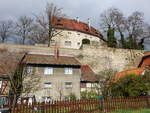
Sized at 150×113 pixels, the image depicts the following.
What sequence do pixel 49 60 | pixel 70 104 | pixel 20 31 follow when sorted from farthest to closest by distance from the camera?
pixel 20 31
pixel 49 60
pixel 70 104

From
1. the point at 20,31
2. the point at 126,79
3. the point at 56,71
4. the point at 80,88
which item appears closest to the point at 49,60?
the point at 56,71

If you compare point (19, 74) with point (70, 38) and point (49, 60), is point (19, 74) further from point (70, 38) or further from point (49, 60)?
point (70, 38)

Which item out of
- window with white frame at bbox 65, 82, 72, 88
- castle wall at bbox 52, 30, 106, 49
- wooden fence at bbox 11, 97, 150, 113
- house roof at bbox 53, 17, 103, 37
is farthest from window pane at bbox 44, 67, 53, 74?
house roof at bbox 53, 17, 103, 37

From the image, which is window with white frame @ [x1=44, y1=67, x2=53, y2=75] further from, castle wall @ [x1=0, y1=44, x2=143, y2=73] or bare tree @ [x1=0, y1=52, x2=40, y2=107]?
castle wall @ [x1=0, y1=44, x2=143, y2=73]

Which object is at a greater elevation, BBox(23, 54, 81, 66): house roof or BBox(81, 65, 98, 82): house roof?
BBox(23, 54, 81, 66): house roof

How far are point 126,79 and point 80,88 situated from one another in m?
10.2

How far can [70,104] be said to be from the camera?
40.8 feet

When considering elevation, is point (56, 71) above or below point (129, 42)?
below

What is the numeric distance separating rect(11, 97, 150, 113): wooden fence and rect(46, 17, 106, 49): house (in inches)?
1271

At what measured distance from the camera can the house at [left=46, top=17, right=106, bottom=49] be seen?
48197 millimetres

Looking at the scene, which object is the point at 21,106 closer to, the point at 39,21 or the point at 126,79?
the point at 126,79

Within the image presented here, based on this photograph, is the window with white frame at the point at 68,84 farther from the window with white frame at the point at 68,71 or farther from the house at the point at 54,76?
the window with white frame at the point at 68,71

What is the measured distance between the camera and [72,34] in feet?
171

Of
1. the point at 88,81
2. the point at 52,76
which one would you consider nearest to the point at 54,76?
the point at 52,76
